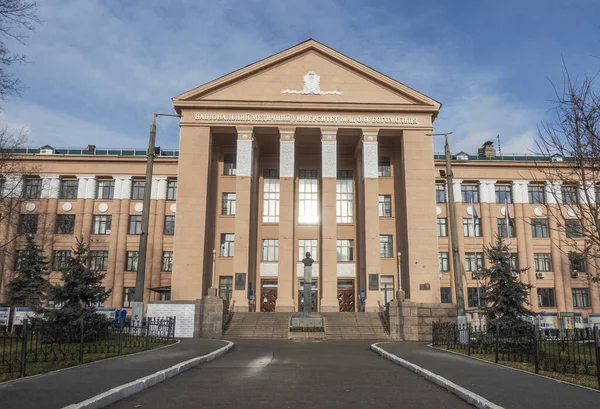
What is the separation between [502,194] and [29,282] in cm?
4076

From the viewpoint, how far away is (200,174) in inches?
1565

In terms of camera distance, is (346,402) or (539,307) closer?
(346,402)

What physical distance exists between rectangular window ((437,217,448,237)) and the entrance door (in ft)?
34.3

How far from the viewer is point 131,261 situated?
151 feet

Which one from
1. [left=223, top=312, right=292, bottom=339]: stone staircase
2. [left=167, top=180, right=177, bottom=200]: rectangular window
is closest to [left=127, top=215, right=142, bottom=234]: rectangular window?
[left=167, top=180, right=177, bottom=200]: rectangular window

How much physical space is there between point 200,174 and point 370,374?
29829 millimetres

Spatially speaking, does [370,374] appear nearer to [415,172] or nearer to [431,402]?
[431,402]

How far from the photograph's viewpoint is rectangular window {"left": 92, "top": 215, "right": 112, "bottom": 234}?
46894 mm

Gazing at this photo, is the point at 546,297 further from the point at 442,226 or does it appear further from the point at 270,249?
the point at 270,249

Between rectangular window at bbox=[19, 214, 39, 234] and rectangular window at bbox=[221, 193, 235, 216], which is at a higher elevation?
rectangular window at bbox=[221, 193, 235, 216]

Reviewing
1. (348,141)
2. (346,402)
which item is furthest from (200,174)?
(346,402)

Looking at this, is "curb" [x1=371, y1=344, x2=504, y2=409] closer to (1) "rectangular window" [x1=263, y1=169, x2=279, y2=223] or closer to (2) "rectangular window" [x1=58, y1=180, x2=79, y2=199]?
(1) "rectangular window" [x1=263, y1=169, x2=279, y2=223]

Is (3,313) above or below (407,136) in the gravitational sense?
below

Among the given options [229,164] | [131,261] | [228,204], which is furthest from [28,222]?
[229,164]
